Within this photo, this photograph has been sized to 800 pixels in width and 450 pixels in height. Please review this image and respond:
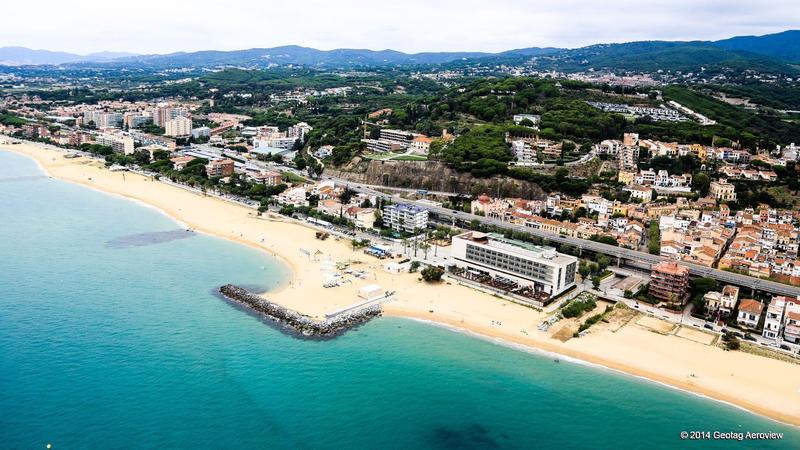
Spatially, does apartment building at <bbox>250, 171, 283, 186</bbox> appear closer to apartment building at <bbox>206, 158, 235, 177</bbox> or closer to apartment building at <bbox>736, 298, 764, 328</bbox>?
apartment building at <bbox>206, 158, 235, 177</bbox>

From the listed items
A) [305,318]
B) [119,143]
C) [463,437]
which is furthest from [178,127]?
[463,437]

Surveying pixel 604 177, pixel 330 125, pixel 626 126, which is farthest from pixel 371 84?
pixel 604 177

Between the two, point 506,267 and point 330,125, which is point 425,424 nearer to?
point 506,267

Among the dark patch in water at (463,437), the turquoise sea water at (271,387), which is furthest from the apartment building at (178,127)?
the dark patch in water at (463,437)

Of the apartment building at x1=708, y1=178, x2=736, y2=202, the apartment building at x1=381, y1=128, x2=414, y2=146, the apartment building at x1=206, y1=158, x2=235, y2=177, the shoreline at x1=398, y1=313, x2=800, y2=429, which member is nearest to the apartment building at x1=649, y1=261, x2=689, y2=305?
the shoreline at x1=398, y1=313, x2=800, y2=429

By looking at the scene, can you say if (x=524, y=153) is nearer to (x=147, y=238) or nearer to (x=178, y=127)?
(x=147, y=238)

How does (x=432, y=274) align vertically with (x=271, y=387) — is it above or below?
above
